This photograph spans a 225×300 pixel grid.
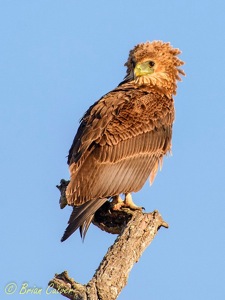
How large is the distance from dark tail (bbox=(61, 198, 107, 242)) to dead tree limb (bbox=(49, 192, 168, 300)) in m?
0.56

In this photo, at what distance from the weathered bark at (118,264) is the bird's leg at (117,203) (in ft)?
3.06

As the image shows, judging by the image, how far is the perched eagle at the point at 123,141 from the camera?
11.4 meters

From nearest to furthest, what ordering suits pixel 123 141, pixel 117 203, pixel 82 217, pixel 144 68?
pixel 82 217 → pixel 117 203 → pixel 123 141 → pixel 144 68

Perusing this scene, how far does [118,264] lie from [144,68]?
16.4ft

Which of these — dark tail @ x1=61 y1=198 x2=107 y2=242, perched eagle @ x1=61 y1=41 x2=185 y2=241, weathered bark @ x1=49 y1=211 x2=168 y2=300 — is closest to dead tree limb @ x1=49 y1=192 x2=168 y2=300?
weathered bark @ x1=49 y1=211 x2=168 y2=300

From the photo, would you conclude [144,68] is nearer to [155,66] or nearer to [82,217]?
[155,66]

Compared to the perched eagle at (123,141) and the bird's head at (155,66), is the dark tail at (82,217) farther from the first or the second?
the bird's head at (155,66)

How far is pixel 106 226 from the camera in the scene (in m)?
11.5

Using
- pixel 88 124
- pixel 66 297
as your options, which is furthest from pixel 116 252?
pixel 88 124

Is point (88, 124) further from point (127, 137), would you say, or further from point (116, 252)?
point (116, 252)

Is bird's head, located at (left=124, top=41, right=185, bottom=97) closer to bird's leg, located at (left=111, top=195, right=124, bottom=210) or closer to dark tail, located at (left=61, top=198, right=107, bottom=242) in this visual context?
bird's leg, located at (left=111, top=195, right=124, bottom=210)

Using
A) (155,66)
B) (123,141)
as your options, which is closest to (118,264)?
(123,141)

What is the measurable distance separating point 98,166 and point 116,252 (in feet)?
7.96

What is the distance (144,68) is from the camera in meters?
13.7
